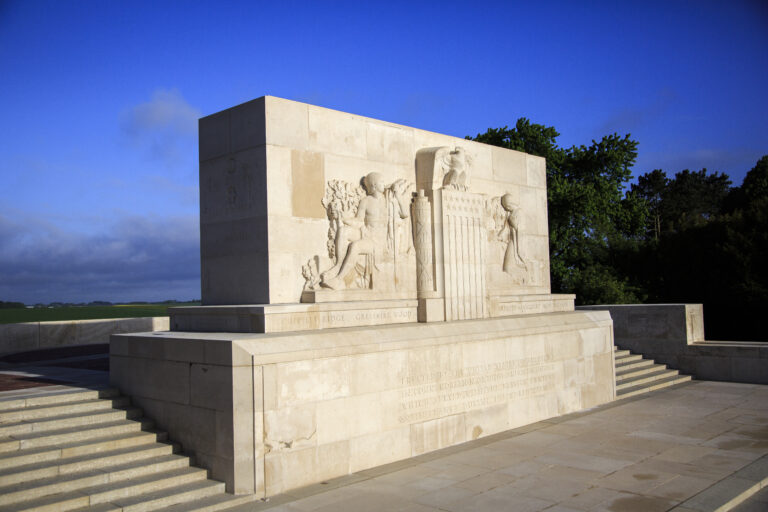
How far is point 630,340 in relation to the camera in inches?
737

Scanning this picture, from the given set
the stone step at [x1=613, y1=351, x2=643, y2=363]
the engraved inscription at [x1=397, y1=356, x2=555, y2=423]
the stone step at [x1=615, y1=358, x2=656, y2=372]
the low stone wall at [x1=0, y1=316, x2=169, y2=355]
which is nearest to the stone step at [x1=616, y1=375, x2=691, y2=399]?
the stone step at [x1=615, y1=358, x2=656, y2=372]

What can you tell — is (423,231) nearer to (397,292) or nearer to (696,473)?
(397,292)

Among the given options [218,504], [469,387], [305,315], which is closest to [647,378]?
[469,387]

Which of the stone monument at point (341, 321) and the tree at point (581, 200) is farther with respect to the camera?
the tree at point (581, 200)

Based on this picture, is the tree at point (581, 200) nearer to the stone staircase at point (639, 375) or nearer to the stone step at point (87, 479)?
the stone staircase at point (639, 375)

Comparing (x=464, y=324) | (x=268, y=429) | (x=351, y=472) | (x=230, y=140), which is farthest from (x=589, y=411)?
(x=230, y=140)

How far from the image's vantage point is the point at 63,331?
62.2ft

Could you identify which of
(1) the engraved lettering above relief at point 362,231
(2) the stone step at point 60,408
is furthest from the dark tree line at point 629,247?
(2) the stone step at point 60,408

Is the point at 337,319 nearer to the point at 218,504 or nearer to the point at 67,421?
the point at 218,504

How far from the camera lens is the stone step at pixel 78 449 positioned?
728cm

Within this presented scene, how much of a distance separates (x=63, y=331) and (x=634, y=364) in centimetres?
1670

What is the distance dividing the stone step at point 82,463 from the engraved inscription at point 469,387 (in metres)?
3.40

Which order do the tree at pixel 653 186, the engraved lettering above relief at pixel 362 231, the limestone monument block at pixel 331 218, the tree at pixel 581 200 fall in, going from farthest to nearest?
the tree at pixel 653 186 → the tree at pixel 581 200 → the engraved lettering above relief at pixel 362 231 → the limestone monument block at pixel 331 218

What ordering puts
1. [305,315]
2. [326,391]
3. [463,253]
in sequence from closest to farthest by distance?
[326,391]
[305,315]
[463,253]
